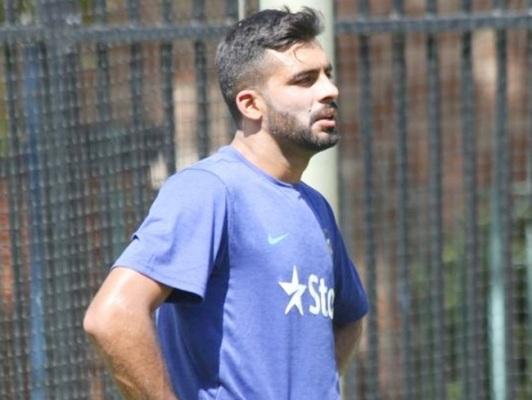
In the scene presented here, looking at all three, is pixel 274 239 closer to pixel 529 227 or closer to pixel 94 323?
pixel 94 323

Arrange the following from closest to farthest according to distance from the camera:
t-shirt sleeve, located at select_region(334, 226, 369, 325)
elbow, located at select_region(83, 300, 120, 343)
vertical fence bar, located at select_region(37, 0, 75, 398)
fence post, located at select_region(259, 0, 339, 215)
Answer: elbow, located at select_region(83, 300, 120, 343), t-shirt sleeve, located at select_region(334, 226, 369, 325), fence post, located at select_region(259, 0, 339, 215), vertical fence bar, located at select_region(37, 0, 75, 398)

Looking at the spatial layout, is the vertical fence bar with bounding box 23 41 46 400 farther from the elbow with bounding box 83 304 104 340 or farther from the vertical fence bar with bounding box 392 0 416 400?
the elbow with bounding box 83 304 104 340

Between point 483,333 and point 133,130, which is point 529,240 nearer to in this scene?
point 483,333

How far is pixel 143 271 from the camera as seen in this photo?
324 cm

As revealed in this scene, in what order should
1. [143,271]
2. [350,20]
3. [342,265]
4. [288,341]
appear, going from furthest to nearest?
1. [350,20]
2. [342,265]
3. [288,341]
4. [143,271]

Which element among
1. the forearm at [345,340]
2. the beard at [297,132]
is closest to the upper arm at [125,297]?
the beard at [297,132]

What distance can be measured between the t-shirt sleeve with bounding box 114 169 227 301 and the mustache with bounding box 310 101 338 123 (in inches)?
14.7

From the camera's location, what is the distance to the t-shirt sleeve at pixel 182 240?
3.26m

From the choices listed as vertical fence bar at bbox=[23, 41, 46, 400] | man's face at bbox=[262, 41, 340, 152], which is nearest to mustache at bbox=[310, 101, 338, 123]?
man's face at bbox=[262, 41, 340, 152]

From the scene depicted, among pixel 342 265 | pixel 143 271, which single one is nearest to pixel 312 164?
pixel 342 265

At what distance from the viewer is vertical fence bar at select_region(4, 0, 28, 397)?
5746 millimetres

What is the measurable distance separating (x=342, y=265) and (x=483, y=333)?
2.07 meters

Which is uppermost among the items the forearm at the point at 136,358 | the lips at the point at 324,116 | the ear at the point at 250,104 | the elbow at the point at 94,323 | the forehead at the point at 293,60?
the forehead at the point at 293,60

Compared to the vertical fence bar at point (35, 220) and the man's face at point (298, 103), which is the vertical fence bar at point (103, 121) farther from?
the man's face at point (298, 103)
